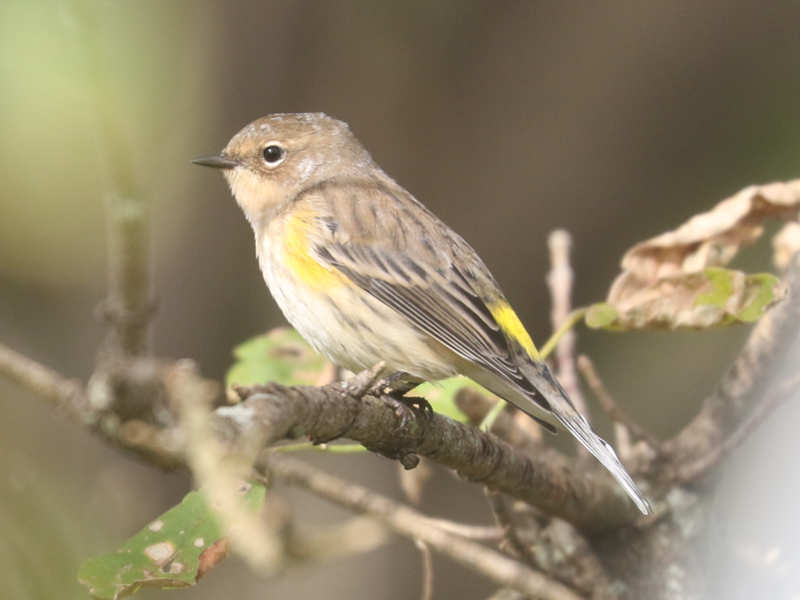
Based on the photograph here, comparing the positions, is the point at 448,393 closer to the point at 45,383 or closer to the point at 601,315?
the point at 601,315

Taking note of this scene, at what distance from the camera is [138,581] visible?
2100 millimetres

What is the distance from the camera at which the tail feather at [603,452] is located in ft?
8.75

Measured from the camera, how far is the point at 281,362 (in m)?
3.30

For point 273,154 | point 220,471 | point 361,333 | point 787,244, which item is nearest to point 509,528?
point 361,333

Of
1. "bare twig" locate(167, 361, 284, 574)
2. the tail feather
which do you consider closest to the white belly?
the tail feather

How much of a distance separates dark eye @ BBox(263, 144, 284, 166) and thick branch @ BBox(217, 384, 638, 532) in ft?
5.11

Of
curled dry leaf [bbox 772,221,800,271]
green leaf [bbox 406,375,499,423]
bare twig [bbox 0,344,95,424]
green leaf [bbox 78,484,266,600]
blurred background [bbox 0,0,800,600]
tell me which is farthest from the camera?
blurred background [bbox 0,0,800,600]

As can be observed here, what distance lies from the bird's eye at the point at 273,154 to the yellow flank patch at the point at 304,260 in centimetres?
44

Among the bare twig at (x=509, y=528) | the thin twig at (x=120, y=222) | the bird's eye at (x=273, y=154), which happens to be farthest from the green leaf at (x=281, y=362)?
the thin twig at (x=120, y=222)

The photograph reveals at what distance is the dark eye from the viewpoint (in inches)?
158

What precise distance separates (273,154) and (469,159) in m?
1.65

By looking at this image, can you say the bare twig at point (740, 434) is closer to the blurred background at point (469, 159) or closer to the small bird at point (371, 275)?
the small bird at point (371, 275)

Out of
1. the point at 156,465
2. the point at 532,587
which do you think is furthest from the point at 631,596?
the point at 156,465

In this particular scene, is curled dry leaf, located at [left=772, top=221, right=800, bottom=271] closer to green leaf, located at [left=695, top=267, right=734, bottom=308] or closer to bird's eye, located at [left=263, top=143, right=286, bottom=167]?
green leaf, located at [left=695, top=267, right=734, bottom=308]
